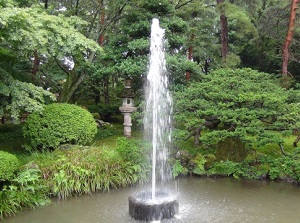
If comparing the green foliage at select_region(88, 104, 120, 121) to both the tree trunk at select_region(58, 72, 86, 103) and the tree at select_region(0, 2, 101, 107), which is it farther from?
the tree at select_region(0, 2, 101, 107)

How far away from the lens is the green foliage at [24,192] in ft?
20.5

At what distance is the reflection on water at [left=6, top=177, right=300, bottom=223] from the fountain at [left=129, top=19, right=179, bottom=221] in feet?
0.75

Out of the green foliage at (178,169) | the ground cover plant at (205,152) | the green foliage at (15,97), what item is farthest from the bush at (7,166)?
the green foliage at (178,169)

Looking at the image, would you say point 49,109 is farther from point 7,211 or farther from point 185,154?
point 185,154

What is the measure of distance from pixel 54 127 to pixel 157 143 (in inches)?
113

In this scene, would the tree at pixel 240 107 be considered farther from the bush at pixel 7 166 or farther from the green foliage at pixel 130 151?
the bush at pixel 7 166

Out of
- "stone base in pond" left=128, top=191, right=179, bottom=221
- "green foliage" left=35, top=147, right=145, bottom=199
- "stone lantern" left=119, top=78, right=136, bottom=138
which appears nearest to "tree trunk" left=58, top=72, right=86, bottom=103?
"stone lantern" left=119, top=78, right=136, bottom=138

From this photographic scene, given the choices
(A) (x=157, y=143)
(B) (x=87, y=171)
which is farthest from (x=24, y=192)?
(A) (x=157, y=143)

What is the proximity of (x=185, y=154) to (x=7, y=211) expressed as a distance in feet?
16.6

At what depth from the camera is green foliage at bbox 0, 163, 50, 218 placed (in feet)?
20.5

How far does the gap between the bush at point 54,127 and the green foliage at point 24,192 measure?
1.62 metres

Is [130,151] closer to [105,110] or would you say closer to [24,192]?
[24,192]

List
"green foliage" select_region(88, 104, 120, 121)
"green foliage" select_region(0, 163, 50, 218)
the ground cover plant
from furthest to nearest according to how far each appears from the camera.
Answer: "green foliage" select_region(88, 104, 120, 121)
the ground cover plant
"green foliage" select_region(0, 163, 50, 218)

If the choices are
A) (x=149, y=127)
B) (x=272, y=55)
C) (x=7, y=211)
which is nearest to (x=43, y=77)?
(x=149, y=127)
